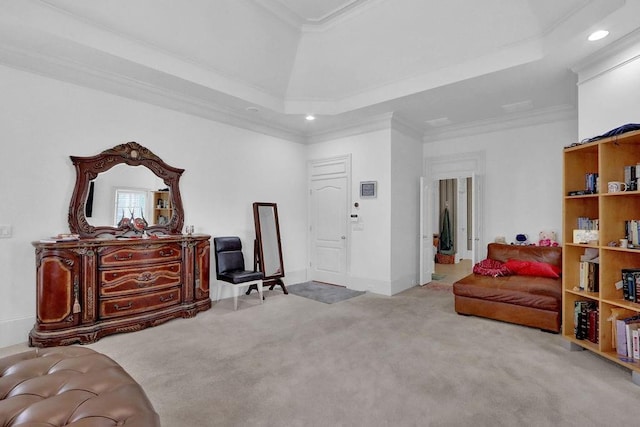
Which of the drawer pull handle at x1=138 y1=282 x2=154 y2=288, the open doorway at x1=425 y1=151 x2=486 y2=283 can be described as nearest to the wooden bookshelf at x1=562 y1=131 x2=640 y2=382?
the open doorway at x1=425 y1=151 x2=486 y2=283

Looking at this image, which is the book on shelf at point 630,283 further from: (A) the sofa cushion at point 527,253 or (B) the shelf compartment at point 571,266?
(A) the sofa cushion at point 527,253

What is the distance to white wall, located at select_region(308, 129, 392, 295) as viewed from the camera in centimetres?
538

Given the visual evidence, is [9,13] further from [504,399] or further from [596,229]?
[596,229]

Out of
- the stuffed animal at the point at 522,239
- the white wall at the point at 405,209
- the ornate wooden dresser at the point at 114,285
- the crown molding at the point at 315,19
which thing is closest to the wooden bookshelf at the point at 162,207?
the ornate wooden dresser at the point at 114,285

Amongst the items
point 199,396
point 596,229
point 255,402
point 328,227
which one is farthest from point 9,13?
point 596,229

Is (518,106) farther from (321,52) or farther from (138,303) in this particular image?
(138,303)

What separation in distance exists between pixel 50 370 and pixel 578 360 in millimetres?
4011

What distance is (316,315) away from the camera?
427 cm

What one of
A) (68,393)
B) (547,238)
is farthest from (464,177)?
(68,393)

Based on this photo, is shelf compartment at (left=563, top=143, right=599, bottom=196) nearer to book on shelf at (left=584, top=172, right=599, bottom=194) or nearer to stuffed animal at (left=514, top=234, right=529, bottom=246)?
book on shelf at (left=584, top=172, right=599, bottom=194)

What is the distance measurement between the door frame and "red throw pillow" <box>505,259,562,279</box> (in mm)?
2535

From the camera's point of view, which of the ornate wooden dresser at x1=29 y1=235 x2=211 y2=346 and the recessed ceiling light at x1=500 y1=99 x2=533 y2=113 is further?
the recessed ceiling light at x1=500 y1=99 x2=533 y2=113

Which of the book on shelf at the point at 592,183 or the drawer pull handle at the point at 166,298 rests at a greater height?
the book on shelf at the point at 592,183

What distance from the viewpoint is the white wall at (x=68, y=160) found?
3346 mm
